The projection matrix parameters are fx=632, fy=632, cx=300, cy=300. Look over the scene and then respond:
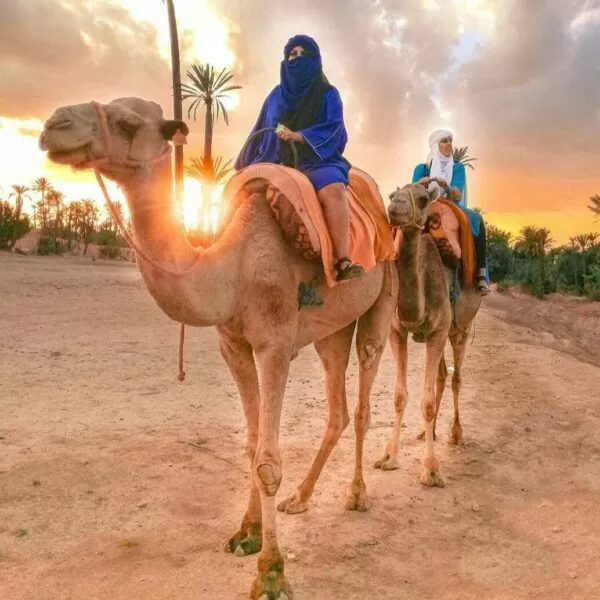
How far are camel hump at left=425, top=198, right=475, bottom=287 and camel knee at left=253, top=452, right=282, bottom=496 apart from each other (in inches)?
124

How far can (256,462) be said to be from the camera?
3.63 m

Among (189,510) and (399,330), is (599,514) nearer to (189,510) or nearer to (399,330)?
(399,330)

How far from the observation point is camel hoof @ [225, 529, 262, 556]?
158 inches

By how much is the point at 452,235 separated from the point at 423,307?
3.24ft

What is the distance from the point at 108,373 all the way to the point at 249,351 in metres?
5.31

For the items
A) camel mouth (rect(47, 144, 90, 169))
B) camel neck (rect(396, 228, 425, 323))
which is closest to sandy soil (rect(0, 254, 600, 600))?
camel neck (rect(396, 228, 425, 323))

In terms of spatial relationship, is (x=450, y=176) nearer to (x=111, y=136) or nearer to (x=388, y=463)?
(x=388, y=463)

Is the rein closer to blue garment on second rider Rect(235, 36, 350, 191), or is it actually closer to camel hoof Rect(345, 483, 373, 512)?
blue garment on second rider Rect(235, 36, 350, 191)

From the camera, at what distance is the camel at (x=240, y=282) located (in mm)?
2945

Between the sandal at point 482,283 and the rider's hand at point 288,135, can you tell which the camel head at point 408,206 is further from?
the sandal at point 482,283

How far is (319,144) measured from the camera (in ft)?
13.4

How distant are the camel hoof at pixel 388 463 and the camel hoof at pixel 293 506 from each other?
1.17m

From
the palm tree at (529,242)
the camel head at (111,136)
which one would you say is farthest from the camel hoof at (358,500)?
the palm tree at (529,242)

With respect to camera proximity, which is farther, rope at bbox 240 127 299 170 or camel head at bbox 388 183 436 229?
camel head at bbox 388 183 436 229
